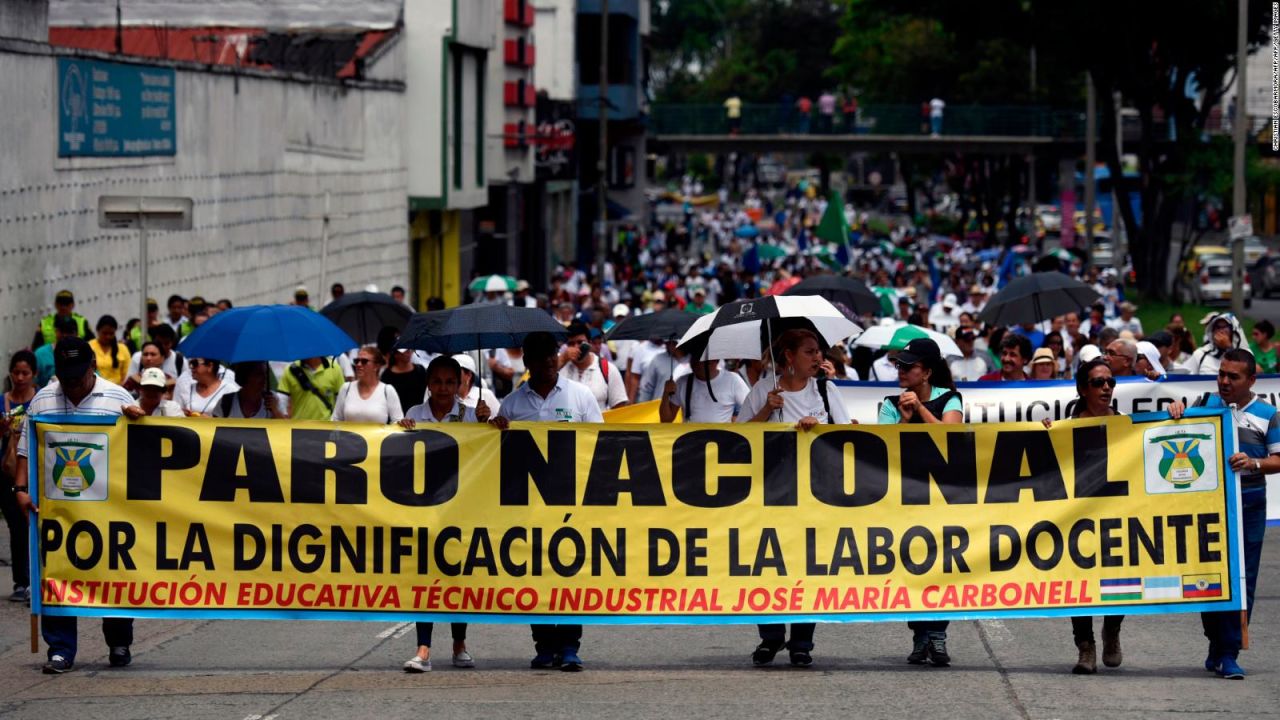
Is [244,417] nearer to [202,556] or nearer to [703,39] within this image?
[202,556]

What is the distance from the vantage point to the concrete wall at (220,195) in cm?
2155

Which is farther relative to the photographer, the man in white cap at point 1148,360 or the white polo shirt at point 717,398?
the man in white cap at point 1148,360

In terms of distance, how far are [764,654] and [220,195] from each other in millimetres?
19936

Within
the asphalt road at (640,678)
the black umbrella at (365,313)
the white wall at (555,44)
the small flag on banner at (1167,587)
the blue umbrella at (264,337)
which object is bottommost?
the asphalt road at (640,678)

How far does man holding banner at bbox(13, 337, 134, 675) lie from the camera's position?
1010 cm

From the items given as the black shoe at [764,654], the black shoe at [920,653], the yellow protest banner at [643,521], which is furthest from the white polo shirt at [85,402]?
the black shoe at [920,653]

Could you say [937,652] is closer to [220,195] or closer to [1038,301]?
[1038,301]

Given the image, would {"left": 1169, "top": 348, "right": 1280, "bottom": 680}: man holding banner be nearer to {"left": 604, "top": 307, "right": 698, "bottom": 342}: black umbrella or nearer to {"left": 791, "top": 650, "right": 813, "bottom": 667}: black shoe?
{"left": 791, "top": 650, "right": 813, "bottom": 667}: black shoe

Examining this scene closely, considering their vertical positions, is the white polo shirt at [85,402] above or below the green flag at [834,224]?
below

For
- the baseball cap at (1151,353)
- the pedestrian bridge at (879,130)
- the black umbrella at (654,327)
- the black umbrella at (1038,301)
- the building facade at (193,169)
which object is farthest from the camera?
the pedestrian bridge at (879,130)

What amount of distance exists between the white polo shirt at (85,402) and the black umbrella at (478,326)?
6.35ft

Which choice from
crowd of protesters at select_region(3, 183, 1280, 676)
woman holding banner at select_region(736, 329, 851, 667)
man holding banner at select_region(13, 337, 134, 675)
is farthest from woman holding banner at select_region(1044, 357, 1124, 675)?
man holding banner at select_region(13, 337, 134, 675)

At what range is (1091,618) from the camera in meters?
10.1

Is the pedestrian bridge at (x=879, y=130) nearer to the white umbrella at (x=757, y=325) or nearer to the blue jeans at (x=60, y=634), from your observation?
the white umbrella at (x=757, y=325)
